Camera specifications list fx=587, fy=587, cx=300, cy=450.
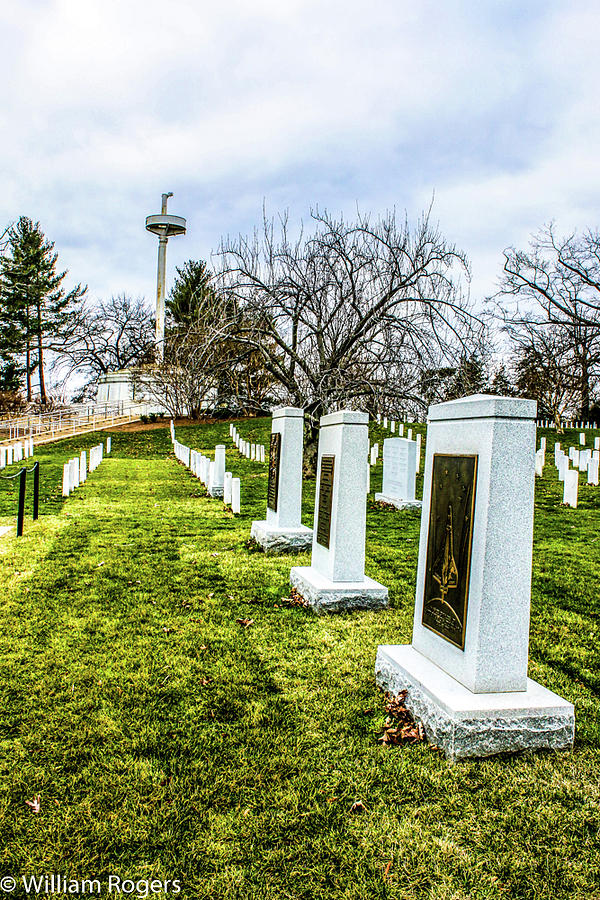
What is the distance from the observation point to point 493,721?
3.20 meters

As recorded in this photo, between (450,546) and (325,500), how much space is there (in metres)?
2.89

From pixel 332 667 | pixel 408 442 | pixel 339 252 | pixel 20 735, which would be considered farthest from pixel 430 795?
pixel 339 252

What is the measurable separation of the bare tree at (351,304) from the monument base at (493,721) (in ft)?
32.3

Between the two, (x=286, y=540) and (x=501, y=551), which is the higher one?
(x=501, y=551)

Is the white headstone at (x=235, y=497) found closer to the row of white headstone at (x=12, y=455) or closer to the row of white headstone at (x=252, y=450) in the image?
the row of white headstone at (x=252, y=450)

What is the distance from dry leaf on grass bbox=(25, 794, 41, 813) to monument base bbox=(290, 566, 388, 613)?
10.9 feet

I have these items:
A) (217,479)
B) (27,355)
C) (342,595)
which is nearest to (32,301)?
(27,355)

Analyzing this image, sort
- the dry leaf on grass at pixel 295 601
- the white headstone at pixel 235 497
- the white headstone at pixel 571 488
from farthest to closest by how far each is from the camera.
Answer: the white headstone at pixel 571 488
the white headstone at pixel 235 497
the dry leaf on grass at pixel 295 601

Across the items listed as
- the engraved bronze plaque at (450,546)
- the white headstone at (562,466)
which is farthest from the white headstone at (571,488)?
the engraved bronze plaque at (450,546)

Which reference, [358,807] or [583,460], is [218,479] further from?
[583,460]

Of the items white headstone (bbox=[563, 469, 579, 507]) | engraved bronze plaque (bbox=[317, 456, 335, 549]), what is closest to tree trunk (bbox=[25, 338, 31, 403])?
white headstone (bbox=[563, 469, 579, 507])

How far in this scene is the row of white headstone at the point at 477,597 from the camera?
3.24 metres

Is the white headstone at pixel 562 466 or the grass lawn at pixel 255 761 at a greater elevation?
the white headstone at pixel 562 466

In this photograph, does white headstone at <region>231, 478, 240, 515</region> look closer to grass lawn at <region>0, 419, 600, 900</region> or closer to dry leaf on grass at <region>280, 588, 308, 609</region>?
grass lawn at <region>0, 419, 600, 900</region>
